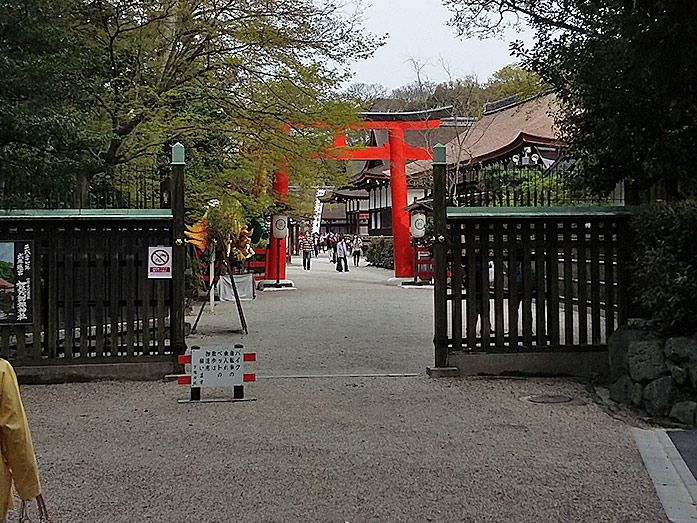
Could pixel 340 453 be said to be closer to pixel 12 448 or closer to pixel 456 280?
pixel 12 448

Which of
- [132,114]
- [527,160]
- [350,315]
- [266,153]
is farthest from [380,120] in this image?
[132,114]

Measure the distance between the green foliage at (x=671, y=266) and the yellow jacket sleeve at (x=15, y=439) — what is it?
5.79m

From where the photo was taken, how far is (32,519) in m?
4.54

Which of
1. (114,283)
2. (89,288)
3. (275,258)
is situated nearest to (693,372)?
(114,283)

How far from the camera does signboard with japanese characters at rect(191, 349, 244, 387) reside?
25.5ft

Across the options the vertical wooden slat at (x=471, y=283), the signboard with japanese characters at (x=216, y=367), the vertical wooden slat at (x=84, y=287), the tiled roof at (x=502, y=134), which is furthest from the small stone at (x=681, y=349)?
the tiled roof at (x=502, y=134)

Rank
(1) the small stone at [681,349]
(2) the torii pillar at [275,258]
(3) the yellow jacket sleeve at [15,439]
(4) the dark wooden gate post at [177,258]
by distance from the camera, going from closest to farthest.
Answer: (3) the yellow jacket sleeve at [15,439], (1) the small stone at [681,349], (4) the dark wooden gate post at [177,258], (2) the torii pillar at [275,258]

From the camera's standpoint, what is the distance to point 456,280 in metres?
9.03

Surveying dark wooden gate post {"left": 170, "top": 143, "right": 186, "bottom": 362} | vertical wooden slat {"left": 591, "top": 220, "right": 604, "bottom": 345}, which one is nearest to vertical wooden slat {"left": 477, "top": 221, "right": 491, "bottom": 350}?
vertical wooden slat {"left": 591, "top": 220, "right": 604, "bottom": 345}

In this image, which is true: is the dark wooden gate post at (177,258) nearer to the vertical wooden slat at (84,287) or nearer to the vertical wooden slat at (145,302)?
the vertical wooden slat at (145,302)

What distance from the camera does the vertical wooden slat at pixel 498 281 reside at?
9055mm

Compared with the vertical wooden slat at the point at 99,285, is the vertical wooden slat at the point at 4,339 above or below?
below

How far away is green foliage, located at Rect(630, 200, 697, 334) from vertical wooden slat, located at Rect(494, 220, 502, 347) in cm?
153

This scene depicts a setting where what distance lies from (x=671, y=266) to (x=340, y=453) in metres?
3.71
